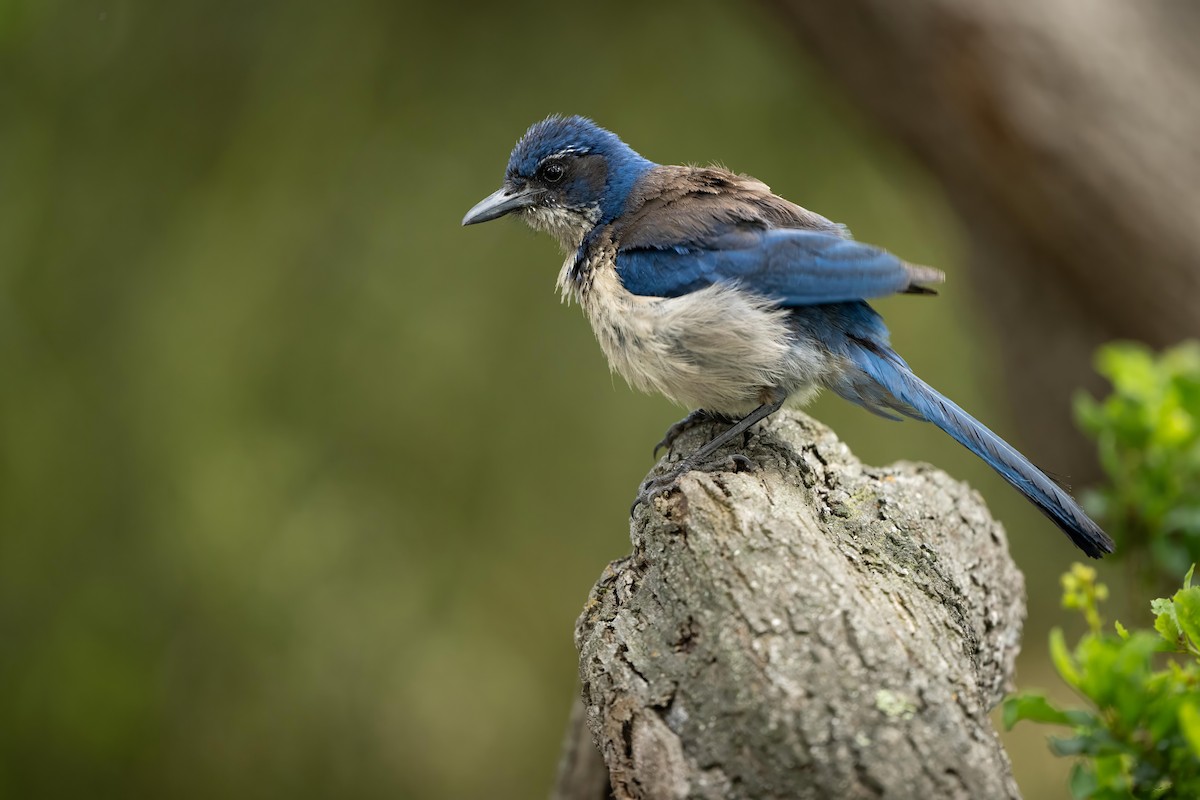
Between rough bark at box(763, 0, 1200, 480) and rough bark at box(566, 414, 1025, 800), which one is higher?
rough bark at box(763, 0, 1200, 480)

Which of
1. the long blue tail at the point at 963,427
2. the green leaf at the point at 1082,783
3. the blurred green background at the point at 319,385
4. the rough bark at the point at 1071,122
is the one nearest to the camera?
the green leaf at the point at 1082,783

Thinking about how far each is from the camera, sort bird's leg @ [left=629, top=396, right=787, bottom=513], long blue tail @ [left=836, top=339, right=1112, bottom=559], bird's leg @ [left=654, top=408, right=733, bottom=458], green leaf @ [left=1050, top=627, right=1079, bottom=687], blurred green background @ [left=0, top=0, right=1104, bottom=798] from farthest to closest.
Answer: blurred green background @ [left=0, top=0, right=1104, bottom=798] → bird's leg @ [left=654, top=408, right=733, bottom=458] → bird's leg @ [left=629, top=396, right=787, bottom=513] → long blue tail @ [left=836, top=339, right=1112, bottom=559] → green leaf @ [left=1050, top=627, right=1079, bottom=687]

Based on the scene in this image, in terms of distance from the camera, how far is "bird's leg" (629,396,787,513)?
290 cm

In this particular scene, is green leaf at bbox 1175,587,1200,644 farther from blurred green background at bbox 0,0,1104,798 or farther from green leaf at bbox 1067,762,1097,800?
blurred green background at bbox 0,0,1104,798

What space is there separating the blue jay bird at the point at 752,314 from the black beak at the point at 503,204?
38 cm

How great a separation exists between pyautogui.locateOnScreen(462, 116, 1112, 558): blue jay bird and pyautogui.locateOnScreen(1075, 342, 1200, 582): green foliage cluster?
2.62 feet

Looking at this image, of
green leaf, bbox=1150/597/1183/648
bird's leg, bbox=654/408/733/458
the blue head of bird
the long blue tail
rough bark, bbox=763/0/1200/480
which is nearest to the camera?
green leaf, bbox=1150/597/1183/648

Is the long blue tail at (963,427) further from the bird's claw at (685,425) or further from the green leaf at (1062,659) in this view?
the green leaf at (1062,659)

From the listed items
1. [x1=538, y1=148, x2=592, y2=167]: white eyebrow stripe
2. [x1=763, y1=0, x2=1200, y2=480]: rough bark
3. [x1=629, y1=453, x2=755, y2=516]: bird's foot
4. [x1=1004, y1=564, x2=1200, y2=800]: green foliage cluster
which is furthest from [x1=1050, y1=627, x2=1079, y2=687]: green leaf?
[x1=763, y1=0, x2=1200, y2=480]: rough bark

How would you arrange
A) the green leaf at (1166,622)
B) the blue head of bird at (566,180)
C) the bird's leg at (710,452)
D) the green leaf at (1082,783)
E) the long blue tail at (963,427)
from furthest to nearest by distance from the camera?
the blue head of bird at (566,180) → the bird's leg at (710,452) → the long blue tail at (963,427) → the green leaf at (1166,622) → the green leaf at (1082,783)

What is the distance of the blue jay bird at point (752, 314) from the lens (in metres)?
2.85

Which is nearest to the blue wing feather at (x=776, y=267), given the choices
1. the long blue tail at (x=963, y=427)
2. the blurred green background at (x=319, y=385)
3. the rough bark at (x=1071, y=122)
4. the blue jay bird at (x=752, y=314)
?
the blue jay bird at (x=752, y=314)

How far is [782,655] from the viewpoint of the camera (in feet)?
7.18

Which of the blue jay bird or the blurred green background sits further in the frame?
the blurred green background
